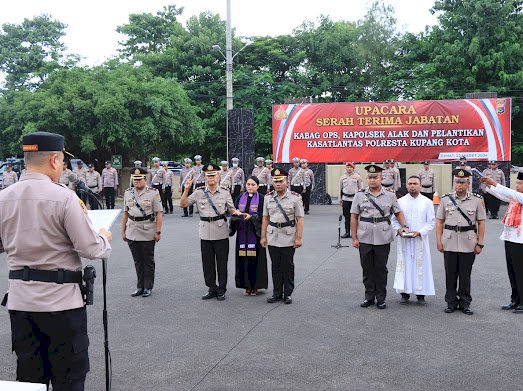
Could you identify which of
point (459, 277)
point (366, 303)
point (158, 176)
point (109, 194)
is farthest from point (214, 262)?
point (109, 194)

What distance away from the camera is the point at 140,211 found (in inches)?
322

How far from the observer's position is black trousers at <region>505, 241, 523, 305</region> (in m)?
7.12

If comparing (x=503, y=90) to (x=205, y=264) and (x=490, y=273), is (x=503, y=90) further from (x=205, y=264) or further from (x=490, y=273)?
(x=205, y=264)

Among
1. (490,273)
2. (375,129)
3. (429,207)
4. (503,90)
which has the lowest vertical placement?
(490,273)

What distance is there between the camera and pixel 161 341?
600 centimetres

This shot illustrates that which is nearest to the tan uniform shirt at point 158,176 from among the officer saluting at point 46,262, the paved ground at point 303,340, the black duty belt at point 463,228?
the paved ground at point 303,340

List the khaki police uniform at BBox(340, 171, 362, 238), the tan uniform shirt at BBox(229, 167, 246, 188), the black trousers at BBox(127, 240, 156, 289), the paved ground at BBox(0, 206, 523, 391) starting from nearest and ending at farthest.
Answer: the paved ground at BBox(0, 206, 523, 391), the black trousers at BBox(127, 240, 156, 289), the khaki police uniform at BBox(340, 171, 362, 238), the tan uniform shirt at BBox(229, 167, 246, 188)

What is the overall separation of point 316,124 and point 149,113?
8383mm

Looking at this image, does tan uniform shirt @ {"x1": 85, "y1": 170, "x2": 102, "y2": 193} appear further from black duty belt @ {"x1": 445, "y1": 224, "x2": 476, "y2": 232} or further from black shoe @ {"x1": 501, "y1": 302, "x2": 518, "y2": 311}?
black shoe @ {"x1": 501, "y1": 302, "x2": 518, "y2": 311}

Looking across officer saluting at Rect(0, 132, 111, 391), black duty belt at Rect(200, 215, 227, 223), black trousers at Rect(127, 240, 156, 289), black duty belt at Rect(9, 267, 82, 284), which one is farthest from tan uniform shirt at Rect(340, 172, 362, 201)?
black duty belt at Rect(9, 267, 82, 284)

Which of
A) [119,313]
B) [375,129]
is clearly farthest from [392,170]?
[119,313]

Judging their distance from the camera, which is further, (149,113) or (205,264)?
(149,113)

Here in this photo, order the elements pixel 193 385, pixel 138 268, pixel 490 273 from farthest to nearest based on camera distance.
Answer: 1. pixel 490 273
2. pixel 138 268
3. pixel 193 385

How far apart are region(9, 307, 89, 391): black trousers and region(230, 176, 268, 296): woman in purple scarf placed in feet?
15.6
